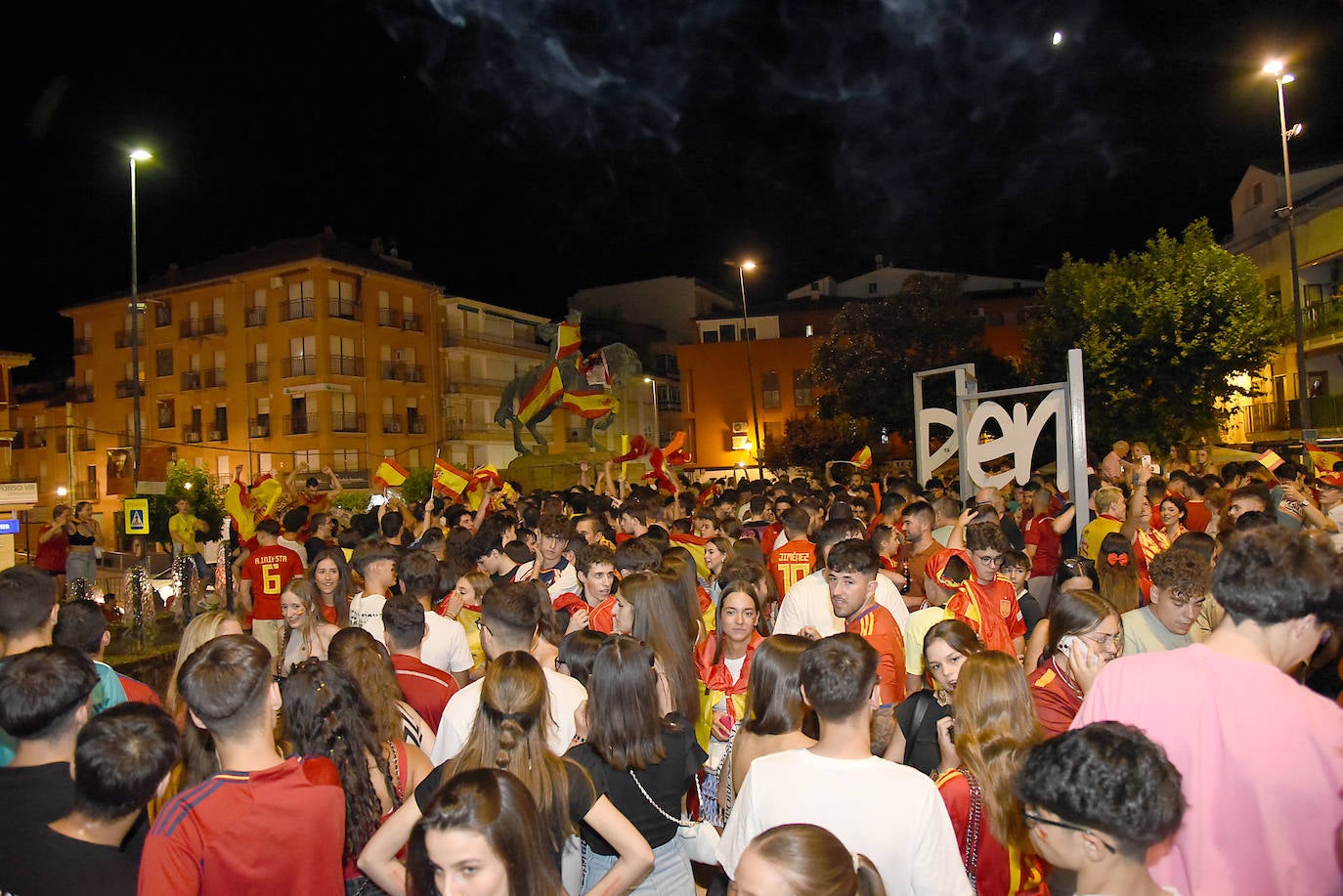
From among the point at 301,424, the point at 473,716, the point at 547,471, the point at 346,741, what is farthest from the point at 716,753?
the point at 301,424

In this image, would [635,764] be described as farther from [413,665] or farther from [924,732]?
[413,665]

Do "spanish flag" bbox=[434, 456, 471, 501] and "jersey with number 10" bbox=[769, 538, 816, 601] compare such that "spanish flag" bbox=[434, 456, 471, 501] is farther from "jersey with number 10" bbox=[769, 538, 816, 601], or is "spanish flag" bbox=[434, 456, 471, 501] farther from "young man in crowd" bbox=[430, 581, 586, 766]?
"young man in crowd" bbox=[430, 581, 586, 766]

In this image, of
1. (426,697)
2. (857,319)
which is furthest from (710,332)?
(426,697)

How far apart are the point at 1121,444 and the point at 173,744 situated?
562 inches

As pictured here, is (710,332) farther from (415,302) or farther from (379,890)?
(379,890)

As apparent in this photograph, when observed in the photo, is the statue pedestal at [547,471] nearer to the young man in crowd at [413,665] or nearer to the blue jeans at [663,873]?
the young man in crowd at [413,665]

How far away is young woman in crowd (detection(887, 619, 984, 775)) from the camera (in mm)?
3805

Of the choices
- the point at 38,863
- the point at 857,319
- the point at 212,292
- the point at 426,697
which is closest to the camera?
the point at 38,863

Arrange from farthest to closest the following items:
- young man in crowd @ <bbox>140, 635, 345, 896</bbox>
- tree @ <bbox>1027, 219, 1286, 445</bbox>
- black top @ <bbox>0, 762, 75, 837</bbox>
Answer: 1. tree @ <bbox>1027, 219, 1286, 445</bbox>
2. black top @ <bbox>0, 762, 75, 837</bbox>
3. young man in crowd @ <bbox>140, 635, 345, 896</bbox>

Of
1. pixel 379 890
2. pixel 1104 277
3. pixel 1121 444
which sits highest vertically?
pixel 1104 277

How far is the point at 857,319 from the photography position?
37.4 metres

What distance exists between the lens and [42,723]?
3027 millimetres

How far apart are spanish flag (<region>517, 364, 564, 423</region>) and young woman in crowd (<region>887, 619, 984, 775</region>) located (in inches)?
774

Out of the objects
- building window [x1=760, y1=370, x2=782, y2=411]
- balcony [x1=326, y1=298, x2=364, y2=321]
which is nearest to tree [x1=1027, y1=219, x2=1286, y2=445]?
building window [x1=760, y1=370, x2=782, y2=411]
